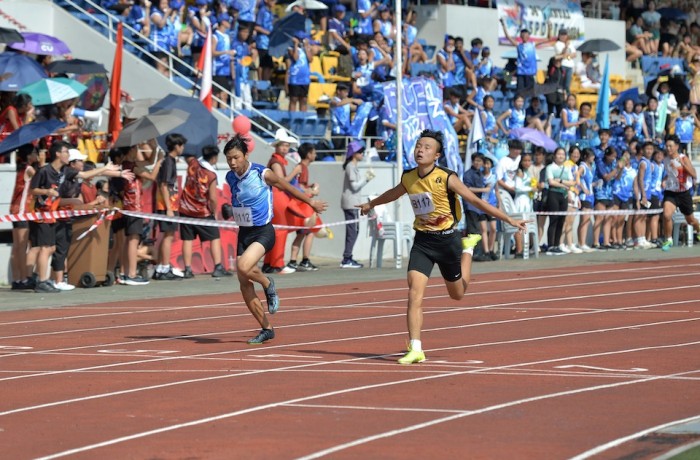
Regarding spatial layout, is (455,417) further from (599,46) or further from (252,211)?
(599,46)

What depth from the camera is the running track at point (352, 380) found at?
857 cm

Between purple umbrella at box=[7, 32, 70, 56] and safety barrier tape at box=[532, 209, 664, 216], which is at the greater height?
purple umbrella at box=[7, 32, 70, 56]

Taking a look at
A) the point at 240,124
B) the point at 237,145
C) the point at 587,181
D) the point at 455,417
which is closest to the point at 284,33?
the point at 240,124

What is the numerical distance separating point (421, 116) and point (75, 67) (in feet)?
20.3

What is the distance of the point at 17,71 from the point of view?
2147 cm

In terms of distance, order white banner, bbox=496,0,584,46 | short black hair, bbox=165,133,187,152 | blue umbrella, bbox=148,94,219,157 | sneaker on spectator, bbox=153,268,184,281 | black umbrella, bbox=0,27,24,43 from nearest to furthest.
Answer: short black hair, bbox=165,133,187,152 < sneaker on spectator, bbox=153,268,184,281 < black umbrella, bbox=0,27,24,43 < blue umbrella, bbox=148,94,219,157 < white banner, bbox=496,0,584,46

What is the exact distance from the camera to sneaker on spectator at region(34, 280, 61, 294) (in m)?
19.0

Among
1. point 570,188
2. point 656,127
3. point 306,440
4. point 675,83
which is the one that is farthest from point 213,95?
point 306,440

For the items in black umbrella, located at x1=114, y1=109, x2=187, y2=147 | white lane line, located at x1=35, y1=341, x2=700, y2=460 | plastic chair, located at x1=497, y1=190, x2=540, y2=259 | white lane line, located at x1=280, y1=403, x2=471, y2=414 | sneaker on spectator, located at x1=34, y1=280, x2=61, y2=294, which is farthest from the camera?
plastic chair, located at x1=497, y1=190, x2=540, y2=259

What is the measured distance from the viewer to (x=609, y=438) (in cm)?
854

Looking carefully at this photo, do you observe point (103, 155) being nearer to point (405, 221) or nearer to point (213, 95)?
point (213, 95)

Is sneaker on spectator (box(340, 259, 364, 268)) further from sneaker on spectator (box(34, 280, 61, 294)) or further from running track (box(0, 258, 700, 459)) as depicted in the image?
sneaker on spectator (box(34, 280, 61, 294))

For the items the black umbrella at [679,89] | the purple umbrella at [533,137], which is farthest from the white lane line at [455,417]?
the black umbrella at [679,89]

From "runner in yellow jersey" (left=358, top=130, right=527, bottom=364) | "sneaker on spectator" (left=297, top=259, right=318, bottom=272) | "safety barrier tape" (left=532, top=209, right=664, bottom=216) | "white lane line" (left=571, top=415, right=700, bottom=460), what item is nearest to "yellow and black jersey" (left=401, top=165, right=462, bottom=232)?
"runner in yellow jersey" (left=358, top=130, right=527, bottom=364)
